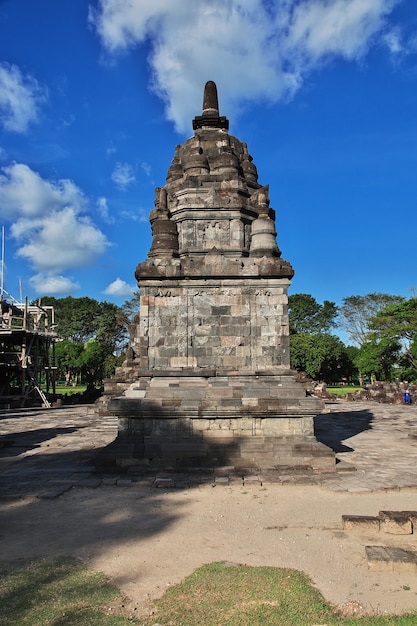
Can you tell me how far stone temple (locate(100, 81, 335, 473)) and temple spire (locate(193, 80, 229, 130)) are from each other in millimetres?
1167

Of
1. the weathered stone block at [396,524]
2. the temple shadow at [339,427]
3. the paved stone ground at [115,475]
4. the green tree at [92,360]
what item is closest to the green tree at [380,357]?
the temple shadow at [339,427]

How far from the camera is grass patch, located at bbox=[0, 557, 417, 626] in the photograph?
311cm

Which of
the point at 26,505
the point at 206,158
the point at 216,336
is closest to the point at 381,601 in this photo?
the point at 26,505

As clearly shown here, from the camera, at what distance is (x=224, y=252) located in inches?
404

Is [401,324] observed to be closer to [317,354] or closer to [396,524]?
[317,354]

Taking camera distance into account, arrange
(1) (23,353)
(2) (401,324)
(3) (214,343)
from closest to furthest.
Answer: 1. (3) (214,343)
2. (1) (23,353)
3. (2) (401,324)

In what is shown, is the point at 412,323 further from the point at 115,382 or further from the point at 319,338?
the point at 115,382

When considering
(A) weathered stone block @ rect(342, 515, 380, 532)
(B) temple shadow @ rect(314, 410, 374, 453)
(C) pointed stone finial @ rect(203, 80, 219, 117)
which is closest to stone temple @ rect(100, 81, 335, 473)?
(C) pointed stone finial @ rect(203, 80, 219, 117)

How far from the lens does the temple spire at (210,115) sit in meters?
12.3

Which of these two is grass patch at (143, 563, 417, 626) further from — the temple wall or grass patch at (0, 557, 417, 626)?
the temple wall

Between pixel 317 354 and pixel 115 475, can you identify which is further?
pixel 317 354

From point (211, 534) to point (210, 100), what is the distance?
11698mm

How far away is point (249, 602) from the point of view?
3361 mm

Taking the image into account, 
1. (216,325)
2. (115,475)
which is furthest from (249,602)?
(216,325)
